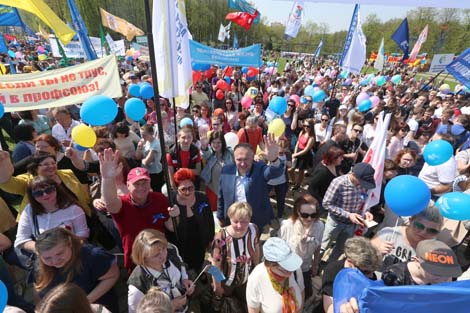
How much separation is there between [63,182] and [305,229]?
268 cm

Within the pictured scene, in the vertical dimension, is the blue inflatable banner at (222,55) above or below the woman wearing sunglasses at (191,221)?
above

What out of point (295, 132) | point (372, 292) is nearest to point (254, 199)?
point (372, 292)

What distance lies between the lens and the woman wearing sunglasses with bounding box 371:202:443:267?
97.2 inches

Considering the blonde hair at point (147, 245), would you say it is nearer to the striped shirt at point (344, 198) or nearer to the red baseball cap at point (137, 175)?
the red baseball cap at point (137, 175)

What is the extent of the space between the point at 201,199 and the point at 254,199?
704 millimetres

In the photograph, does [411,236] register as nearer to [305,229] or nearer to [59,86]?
[305,229]

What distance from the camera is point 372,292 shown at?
4.84 feet

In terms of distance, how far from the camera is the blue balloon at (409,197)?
2.56 metres

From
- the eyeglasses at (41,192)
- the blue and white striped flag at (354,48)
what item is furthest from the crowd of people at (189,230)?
the blue and white striped flag at (354,48)

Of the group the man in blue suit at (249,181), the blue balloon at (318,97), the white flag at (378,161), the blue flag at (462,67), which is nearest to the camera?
the man in blue suit at (249,181)

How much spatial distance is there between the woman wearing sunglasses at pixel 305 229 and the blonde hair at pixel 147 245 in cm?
140

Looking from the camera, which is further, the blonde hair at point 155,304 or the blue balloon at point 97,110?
the blue balloon at point 97,110

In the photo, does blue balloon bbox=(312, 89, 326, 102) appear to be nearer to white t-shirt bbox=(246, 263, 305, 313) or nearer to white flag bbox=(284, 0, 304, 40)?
white flag bbox=(284, 0, 304, 40)

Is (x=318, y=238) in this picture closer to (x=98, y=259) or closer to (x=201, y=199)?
(x=201, y=199)
